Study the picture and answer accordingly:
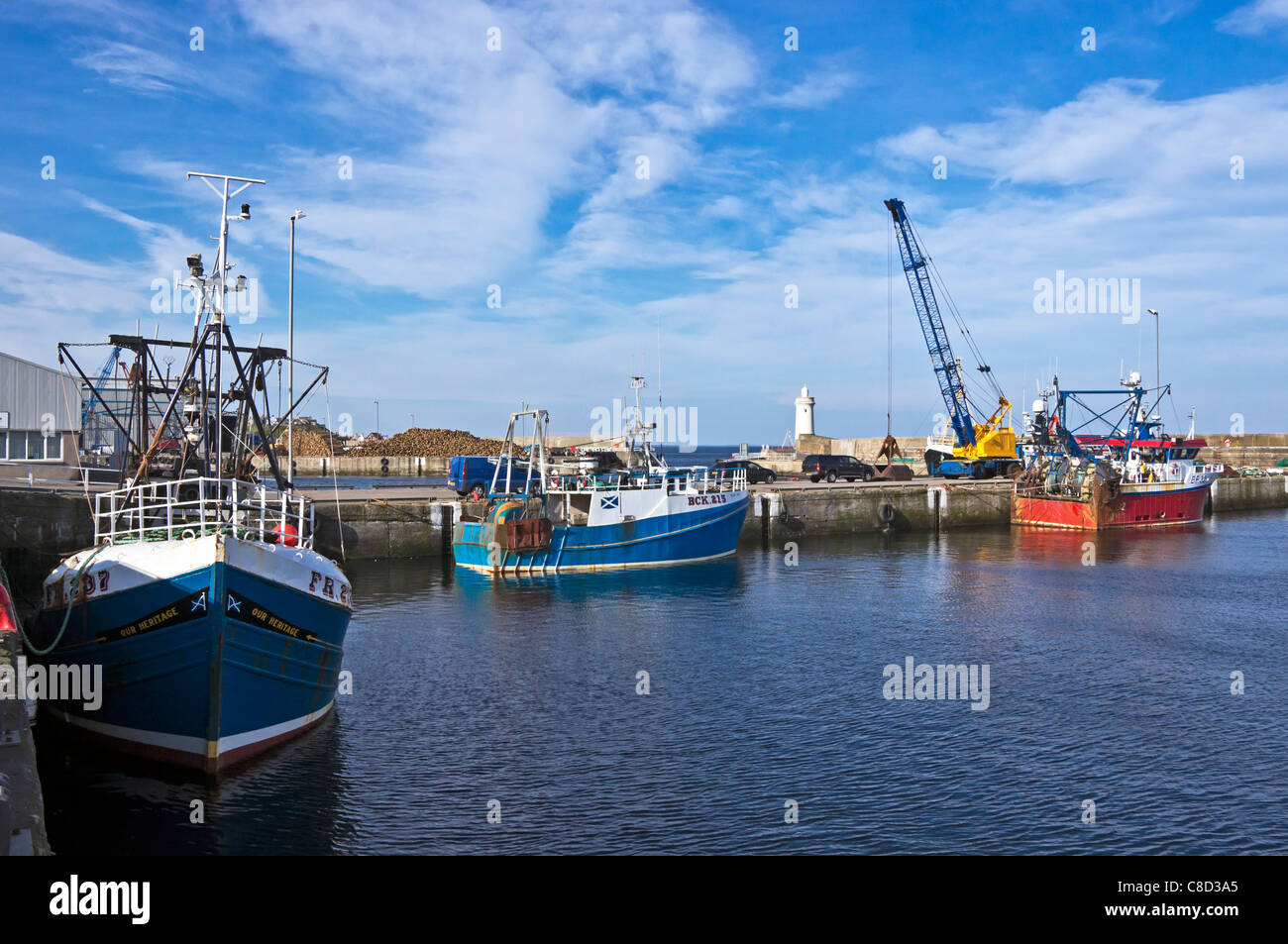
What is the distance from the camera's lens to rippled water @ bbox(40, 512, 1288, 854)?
41.0 ft

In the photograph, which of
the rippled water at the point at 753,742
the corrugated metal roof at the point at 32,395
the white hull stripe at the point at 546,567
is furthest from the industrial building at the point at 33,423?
the rippled water at the point at 753,742

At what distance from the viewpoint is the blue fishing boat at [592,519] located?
38219 millimetres

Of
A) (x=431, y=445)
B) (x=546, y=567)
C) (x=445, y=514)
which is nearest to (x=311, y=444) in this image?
(x=431, y=445)

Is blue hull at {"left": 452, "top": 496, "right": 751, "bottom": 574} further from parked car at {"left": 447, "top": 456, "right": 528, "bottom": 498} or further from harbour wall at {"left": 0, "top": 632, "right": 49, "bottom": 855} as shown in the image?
harbour wall at {"left": 0, "top": 632, "right": 49, "bottom": 855}

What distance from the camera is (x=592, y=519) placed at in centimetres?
3953

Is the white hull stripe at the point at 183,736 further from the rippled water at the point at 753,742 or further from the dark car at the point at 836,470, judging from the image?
the dark car at the point at 836,470

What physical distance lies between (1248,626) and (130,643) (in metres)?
28.4

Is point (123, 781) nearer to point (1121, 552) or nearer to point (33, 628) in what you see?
point (33, 628)

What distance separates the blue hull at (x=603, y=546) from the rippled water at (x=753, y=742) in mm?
7059

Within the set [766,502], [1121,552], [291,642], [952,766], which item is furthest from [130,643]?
[1121,552]

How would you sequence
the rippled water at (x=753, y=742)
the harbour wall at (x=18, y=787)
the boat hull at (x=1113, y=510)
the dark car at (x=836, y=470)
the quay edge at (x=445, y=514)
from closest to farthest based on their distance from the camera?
the harbour wall at (x=18, y=787)
the rippled water at (x=753, y=742)
the quay edge at (x=445, y=514)
the boat hull at (x=1113, y=510)
the dark car at (x=836, y=470)

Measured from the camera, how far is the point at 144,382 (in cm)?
2020

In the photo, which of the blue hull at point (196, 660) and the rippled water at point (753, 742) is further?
the blue hull at point (196, 660)

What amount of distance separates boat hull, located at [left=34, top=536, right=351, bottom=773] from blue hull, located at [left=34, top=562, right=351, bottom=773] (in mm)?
16
